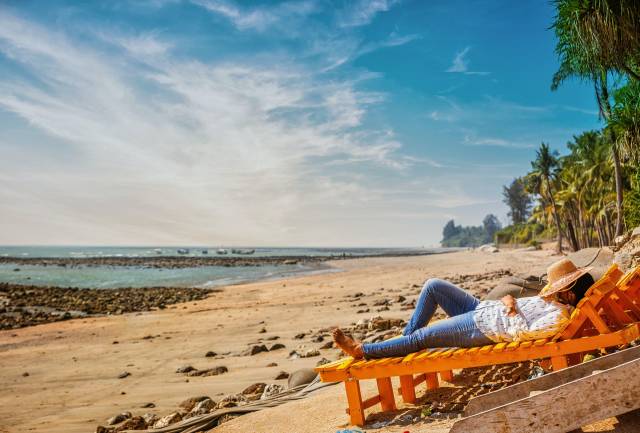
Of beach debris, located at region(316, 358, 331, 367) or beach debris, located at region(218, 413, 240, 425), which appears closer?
beach debris, located at region(218, 413, 240, 425)

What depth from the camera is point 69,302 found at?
71.0 feet

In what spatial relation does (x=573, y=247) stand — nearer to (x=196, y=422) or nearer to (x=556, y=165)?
(x=556, y=165)

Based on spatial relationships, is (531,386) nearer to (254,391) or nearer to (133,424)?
(254,391)

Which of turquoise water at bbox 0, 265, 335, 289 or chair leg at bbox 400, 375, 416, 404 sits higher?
chair leg at bbox 400, 375, 416, 404

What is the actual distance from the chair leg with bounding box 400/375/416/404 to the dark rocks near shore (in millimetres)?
16364

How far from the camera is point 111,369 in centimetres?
859

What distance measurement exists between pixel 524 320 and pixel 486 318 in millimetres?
317

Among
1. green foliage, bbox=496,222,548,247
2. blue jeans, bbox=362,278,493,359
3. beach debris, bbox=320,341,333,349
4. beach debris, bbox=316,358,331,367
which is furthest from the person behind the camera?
green foliage, bbox=496,222,548,247

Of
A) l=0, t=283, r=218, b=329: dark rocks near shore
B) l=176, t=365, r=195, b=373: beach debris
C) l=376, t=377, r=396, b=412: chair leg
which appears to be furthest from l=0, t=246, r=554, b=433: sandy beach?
l=0, t=283, r=218, b=329: dark rocks near shore

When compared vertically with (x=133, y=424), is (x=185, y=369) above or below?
below

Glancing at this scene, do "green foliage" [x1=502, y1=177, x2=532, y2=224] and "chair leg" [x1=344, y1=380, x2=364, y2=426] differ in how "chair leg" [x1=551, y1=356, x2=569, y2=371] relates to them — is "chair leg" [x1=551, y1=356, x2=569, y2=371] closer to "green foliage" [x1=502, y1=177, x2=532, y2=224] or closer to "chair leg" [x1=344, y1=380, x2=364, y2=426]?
"chair leg" [x1=344, y1=380, x2=364, y2=426]

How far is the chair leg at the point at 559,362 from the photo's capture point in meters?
3.35

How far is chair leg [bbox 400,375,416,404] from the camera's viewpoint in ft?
13.4

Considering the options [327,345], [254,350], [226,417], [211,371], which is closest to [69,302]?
[254,350]
